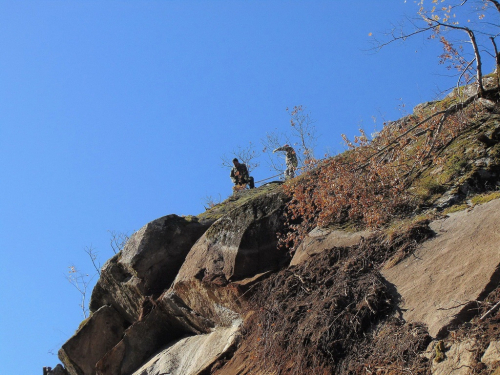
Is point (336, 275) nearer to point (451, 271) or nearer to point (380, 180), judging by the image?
point (451, 271)

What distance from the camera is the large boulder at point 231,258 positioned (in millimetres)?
11617

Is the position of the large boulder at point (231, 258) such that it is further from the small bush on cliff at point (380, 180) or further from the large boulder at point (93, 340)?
the large boulder at point (93, 340)

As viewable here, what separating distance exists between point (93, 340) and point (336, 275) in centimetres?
843

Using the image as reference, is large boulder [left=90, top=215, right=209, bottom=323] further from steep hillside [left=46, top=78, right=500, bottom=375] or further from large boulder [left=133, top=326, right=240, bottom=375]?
large boulder [left=133, top=326, right=240, bottom=375]

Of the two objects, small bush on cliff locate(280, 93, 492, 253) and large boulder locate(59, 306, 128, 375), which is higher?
large boulder locate(59, 306, 128, 375)

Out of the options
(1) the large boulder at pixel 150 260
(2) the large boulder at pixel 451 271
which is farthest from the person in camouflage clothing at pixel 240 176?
(2) the large boulder at pixel 451 271

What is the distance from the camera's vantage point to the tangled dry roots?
7387mm

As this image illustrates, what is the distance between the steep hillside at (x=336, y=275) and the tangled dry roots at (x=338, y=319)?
0.02 meters

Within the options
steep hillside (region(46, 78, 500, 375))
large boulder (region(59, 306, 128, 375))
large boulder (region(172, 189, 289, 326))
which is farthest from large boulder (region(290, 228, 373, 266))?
large boulder (region(59, 306, 128, 375))

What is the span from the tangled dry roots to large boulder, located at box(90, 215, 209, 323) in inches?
161

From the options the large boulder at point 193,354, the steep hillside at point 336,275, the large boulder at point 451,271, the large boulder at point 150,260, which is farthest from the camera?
the large boulder at point 150,260

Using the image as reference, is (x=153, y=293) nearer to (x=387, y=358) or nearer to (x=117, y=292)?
(x=117, y=292)

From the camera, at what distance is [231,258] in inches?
469

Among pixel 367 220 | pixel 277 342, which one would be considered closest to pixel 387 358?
pixel 277 342
